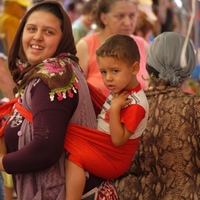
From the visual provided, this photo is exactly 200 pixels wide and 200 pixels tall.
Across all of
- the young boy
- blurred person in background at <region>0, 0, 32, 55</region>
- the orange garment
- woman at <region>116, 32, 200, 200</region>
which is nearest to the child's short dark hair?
the young boy

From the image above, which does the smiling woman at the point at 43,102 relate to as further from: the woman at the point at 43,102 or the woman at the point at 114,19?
the woman at the point at 114,19

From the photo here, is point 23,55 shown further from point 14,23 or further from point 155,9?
point 155,9

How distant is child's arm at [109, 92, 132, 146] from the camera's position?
2.71 metres

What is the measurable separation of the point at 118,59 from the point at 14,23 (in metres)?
4.56

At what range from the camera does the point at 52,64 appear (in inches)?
107

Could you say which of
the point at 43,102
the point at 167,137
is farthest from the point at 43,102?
the point at 167,137

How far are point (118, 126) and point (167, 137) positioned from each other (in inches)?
23.5

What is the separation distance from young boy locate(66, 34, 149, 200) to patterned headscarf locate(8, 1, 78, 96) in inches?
6.7

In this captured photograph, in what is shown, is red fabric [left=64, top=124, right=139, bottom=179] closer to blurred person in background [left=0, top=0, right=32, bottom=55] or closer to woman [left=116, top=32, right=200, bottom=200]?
woman [left=116, top=32, right=200, bottom=200]

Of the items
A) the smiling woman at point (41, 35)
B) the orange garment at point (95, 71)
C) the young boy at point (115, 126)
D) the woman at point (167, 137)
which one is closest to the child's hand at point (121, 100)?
the young boy at point (115, 126)

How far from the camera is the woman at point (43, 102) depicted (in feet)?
8.51

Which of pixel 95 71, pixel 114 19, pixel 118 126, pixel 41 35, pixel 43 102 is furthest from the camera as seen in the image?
pixel 114 19

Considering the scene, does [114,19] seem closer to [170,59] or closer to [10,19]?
[170,59]

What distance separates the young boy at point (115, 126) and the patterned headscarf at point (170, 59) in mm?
534
